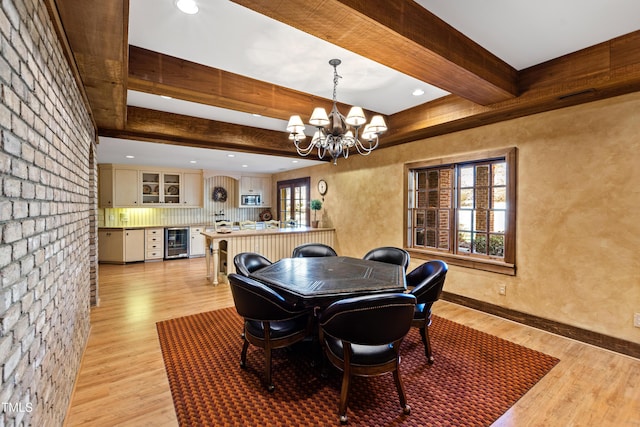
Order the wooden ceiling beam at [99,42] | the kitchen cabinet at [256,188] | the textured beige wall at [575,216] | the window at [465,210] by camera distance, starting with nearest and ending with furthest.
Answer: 1. the wooden ceiling beam at [99,42]
2. the textured beige wall at [575,216]
3. the window at [465,210]
4. the kitchen cabinet at [256,188]

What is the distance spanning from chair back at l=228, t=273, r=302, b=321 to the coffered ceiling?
1.69 meters

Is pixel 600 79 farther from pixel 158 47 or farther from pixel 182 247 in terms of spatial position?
pixel 182 247

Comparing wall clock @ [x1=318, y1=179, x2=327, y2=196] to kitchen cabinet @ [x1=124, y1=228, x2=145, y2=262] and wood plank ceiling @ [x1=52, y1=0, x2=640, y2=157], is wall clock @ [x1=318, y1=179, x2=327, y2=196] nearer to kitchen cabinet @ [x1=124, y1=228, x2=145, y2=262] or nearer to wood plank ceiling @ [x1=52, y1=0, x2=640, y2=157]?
wood plank ceiling @ [x1=52, y1=0, x2=640, y2=157]

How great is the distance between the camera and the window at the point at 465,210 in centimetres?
357

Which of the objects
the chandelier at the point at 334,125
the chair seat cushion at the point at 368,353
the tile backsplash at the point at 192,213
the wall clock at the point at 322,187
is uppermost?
the chandelier at the point at 334,125

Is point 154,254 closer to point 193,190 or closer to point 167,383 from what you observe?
point 193,190

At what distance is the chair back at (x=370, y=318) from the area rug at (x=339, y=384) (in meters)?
0.55

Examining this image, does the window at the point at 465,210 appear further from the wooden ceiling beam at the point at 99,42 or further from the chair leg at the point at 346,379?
the wooden ceiling beam at the point at 99,42

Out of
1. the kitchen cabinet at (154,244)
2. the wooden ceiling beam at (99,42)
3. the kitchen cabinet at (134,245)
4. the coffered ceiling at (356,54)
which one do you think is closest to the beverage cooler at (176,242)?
the kitchen cabinet at (154,244)

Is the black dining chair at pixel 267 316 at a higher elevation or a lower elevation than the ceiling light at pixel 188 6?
lower

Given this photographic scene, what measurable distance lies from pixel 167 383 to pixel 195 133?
3.12 m

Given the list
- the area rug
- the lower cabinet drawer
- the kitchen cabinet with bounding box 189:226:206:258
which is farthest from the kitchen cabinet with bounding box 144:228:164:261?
the area rug

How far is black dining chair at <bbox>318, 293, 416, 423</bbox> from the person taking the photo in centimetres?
182

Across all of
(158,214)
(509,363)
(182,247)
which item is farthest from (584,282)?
(158,214)
